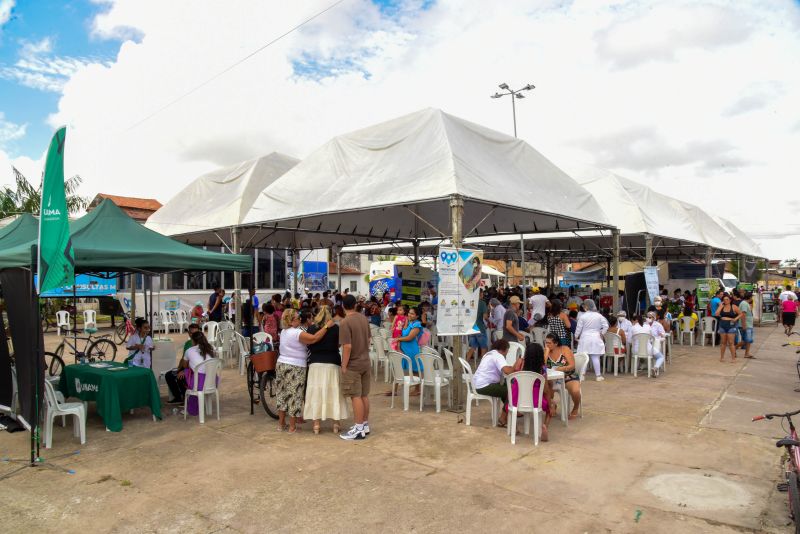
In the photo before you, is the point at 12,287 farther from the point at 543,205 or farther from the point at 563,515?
the point at 543,205

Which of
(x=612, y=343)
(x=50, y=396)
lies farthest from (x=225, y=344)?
(x=612, y=343)

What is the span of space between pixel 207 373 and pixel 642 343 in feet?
24.7

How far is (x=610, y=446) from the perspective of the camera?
222 inches

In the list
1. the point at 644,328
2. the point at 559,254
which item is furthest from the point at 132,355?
the point at 559,254

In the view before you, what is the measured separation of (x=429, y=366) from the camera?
23.9 feet

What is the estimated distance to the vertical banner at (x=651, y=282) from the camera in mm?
13266

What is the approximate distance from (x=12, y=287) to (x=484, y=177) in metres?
5.94

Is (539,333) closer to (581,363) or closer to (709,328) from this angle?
(581,363)

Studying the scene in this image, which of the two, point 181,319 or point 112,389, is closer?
point 112,389

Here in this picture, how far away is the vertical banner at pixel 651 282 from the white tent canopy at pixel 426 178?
3.04 m

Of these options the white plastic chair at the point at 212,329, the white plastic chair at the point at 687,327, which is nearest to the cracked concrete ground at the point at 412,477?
the white plastic chair at the point at 212,329

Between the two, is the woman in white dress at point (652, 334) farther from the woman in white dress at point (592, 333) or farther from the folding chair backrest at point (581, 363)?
the folding chair backrest at point (581, 363)

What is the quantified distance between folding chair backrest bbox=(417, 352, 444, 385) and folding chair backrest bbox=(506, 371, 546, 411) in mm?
1639

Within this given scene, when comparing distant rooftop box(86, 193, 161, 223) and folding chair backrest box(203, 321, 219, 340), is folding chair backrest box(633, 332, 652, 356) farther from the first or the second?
distant rooftop box(86, 193, 161, 223)
